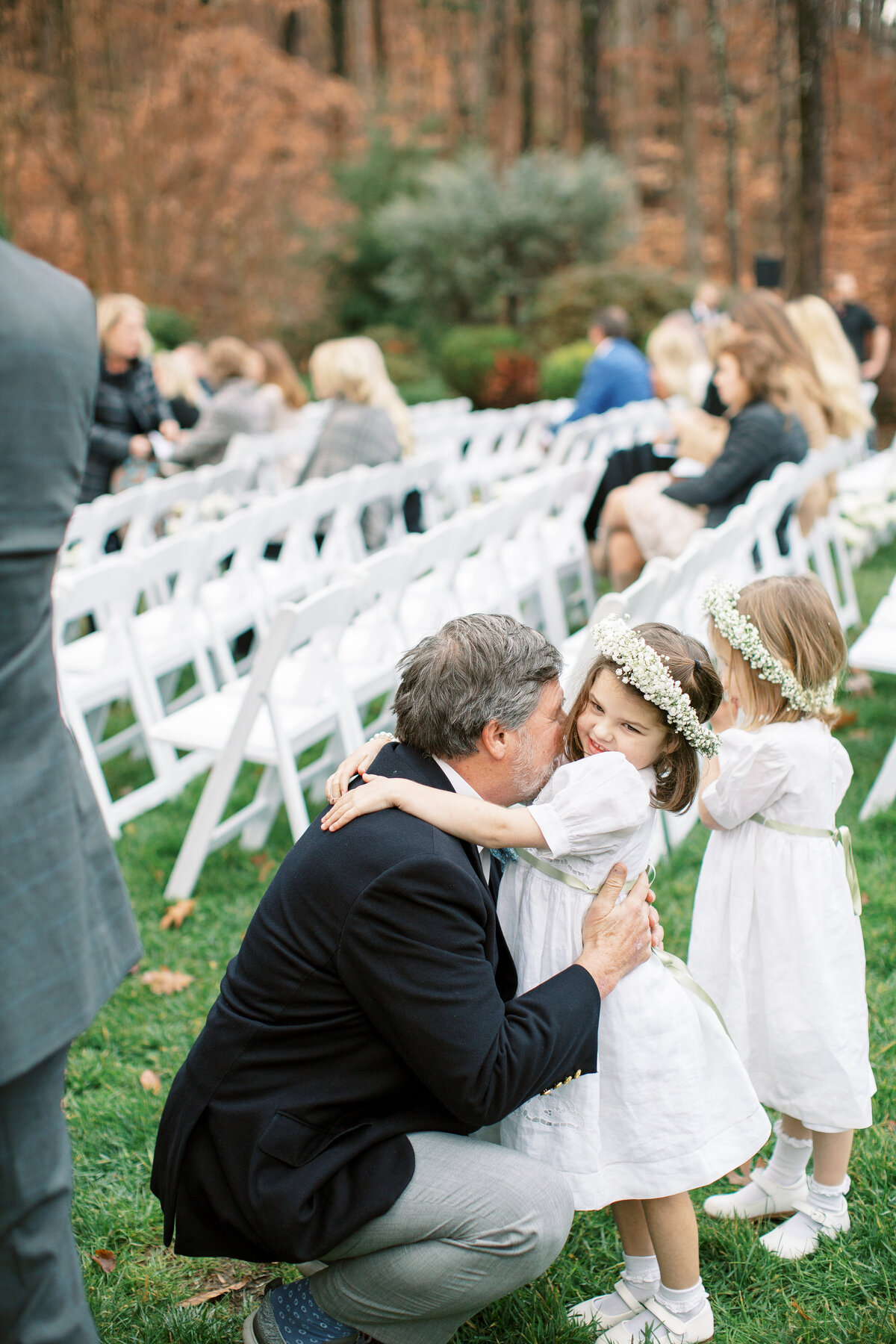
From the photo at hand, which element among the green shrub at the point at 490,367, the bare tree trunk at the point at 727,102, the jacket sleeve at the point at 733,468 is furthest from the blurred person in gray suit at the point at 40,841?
the bare tree trunk at the point at 727,102

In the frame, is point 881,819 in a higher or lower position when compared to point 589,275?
lower

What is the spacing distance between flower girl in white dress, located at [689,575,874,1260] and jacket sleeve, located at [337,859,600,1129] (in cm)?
74

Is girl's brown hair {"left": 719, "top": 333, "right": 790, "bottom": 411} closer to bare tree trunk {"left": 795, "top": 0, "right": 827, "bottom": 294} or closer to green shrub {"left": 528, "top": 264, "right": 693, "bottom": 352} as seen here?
bare tree trunk {"left": 795, "top": 0, "right": 827, "bottom": 294}

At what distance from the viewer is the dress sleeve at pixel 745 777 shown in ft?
8.29

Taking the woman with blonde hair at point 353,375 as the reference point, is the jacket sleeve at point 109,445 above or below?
below

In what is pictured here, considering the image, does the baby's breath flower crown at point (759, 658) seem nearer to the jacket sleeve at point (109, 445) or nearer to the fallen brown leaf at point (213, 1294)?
the fallen brown leaf at point (213, 1294)

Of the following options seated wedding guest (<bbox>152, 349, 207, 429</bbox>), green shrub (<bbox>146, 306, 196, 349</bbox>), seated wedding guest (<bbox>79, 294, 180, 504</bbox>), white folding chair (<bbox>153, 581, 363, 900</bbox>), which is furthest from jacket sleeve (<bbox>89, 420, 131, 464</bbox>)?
green shrub (<bbox>146, 306, 196, 349</bbox>)

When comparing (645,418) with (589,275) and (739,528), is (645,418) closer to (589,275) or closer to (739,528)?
(739,528)

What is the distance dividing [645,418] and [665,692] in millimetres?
7630

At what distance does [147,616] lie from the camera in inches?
216

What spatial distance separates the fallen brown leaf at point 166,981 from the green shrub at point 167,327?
16308mm

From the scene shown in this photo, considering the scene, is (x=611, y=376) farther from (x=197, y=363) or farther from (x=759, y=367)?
(x=197, y=363)

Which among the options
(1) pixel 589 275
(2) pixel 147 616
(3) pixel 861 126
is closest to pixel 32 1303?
(2) pixel 147 616

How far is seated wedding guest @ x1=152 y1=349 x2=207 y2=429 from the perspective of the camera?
9.41 m
